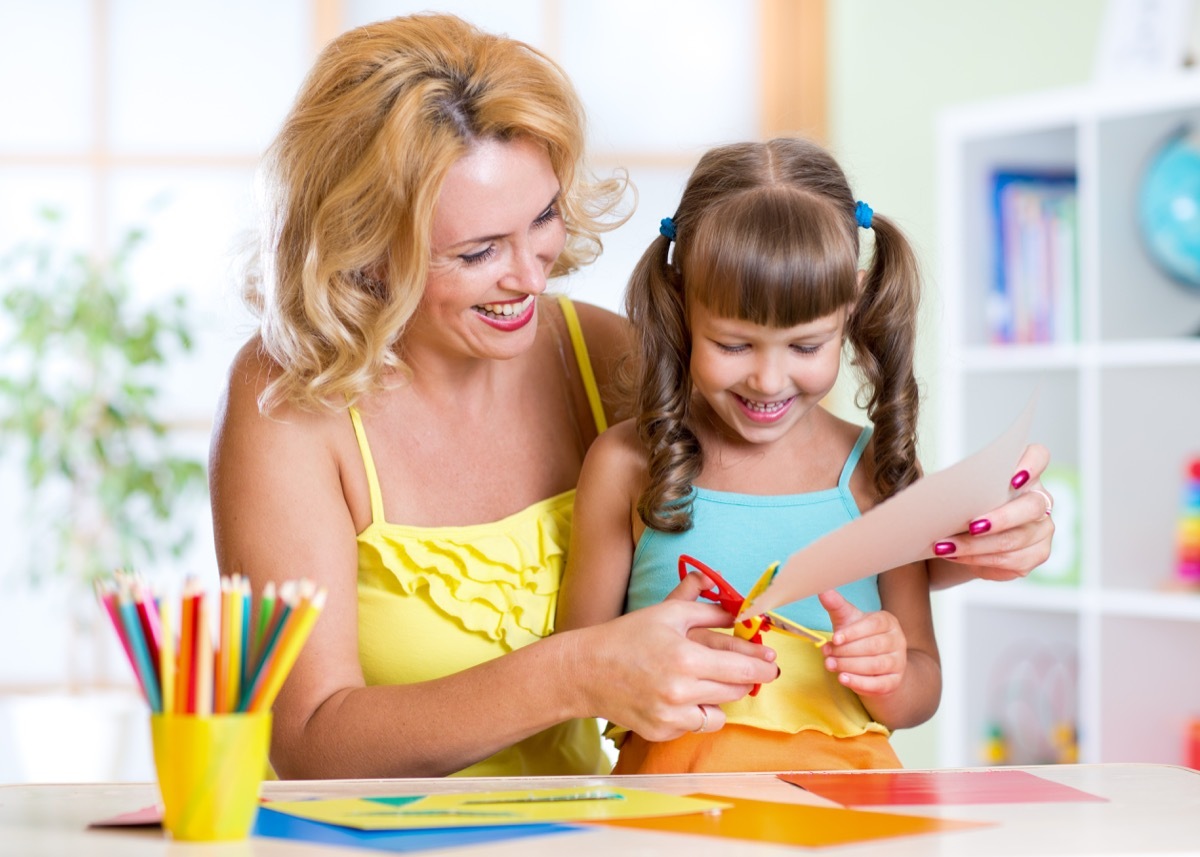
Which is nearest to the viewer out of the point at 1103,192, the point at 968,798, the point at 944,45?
the point at 968,798

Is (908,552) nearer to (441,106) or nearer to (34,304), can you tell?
(441,106)

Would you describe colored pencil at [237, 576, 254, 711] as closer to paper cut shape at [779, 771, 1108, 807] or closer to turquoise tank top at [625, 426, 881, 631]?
paper cut shape at [779, 771, 1108, 807]

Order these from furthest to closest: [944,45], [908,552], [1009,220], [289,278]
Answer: [944,45] < [1009,220] < [289,278] < [908,552]

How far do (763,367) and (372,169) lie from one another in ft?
1.36

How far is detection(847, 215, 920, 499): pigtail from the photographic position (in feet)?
4.46

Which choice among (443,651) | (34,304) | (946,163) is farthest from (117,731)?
(946,163)

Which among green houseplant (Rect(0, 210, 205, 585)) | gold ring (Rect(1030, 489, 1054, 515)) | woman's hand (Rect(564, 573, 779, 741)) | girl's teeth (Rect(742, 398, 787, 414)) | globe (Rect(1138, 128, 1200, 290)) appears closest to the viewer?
woman's hand (Rect(564, 573, 779, 741))

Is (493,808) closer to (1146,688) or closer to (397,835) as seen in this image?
(397,835)

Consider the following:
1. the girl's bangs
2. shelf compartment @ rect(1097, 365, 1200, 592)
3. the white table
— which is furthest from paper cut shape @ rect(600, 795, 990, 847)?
shelf compartment @ rect(1097, 365, 1200, 592)

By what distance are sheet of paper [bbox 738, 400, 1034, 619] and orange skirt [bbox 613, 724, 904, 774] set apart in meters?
0.19

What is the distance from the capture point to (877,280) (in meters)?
1.40

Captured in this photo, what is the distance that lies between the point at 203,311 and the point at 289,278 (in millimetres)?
2307

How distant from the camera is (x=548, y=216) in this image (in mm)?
1364

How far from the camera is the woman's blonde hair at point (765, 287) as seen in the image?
1.25 m
